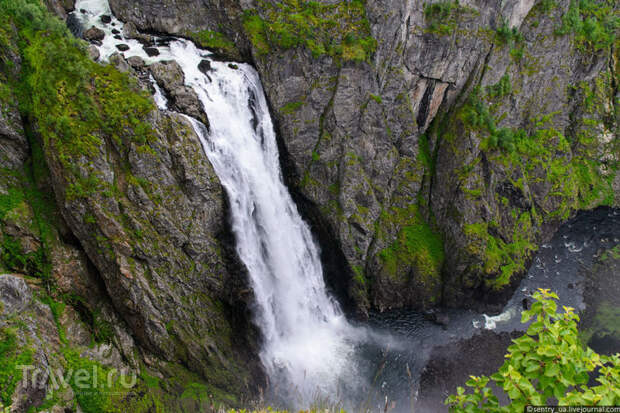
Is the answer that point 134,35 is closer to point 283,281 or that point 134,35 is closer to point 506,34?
point 283,281

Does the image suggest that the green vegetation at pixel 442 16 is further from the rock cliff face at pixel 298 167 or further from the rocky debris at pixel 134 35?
the rocky debris at pixel 134 35

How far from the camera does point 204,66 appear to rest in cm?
2184

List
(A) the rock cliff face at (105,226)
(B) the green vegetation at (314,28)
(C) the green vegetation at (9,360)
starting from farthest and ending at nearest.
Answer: (B) the green vegetation at (314,28)
(A) the rock cliff face at (105,226)
(C) the green vegetation at (9,360)

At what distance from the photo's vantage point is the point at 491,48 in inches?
1087

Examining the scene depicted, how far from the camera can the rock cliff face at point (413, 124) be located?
23.5 m

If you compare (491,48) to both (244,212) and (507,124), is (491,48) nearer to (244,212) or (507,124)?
(507,124)

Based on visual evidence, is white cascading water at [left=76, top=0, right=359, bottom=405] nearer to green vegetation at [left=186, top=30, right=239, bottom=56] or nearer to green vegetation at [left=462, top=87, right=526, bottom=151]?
green vegetation at [left=186, top=30, right=239, bottom=56]

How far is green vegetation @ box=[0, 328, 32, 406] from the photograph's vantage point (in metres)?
9.95

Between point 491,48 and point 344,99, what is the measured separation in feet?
43.7

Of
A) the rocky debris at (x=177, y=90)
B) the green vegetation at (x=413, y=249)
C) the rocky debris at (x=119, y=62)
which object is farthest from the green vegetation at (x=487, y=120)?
the rocky debris at (x=119, y=62)

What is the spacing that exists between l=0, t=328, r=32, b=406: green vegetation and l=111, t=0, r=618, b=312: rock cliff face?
16.8 metres

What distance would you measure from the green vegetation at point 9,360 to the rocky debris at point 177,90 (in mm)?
12684

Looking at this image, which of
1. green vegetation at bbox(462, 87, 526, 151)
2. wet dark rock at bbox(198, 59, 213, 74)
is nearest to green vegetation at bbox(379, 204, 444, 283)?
green vegetation at bbox(462, 87, 526, 151)

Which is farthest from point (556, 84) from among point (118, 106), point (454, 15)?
point (118, 106)
